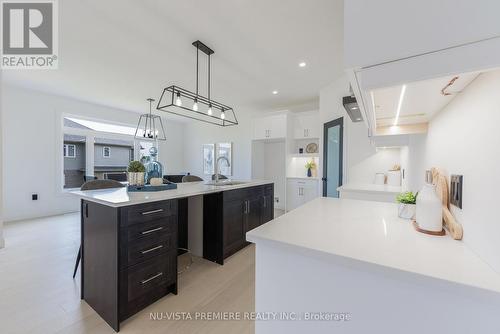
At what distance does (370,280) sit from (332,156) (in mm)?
3361

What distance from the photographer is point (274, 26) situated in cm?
217

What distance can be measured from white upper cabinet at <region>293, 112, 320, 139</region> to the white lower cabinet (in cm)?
105

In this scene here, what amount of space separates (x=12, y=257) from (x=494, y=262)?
4.24m

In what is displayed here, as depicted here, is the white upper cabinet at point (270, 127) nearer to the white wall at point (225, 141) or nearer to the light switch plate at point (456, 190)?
the white wall at point (225, 141)

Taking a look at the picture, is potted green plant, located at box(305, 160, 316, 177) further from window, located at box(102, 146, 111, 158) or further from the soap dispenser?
window, located at box(102, 146, 111, 158)

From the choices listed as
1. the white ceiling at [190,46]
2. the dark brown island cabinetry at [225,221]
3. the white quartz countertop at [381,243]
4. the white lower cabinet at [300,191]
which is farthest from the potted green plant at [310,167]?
the white quartz countertop at [381,243]

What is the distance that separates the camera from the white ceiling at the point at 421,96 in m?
0.68

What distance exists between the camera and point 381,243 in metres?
0.79

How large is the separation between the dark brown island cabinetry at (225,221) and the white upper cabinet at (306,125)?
2.44 m

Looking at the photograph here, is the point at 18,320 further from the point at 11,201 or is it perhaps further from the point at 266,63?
the point at 11,201

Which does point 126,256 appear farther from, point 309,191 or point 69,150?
point 69,150

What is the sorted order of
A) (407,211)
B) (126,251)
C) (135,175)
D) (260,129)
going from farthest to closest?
(260,129) → (135,175) → (126,251) → (407,211)

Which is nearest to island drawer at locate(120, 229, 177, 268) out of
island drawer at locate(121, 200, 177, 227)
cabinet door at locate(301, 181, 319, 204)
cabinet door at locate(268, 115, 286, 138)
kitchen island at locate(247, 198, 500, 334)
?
island drawer at locate(121, 200, 177, 227)

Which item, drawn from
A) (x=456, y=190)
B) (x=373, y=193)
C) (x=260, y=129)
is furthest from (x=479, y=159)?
(x=260, y=129)
